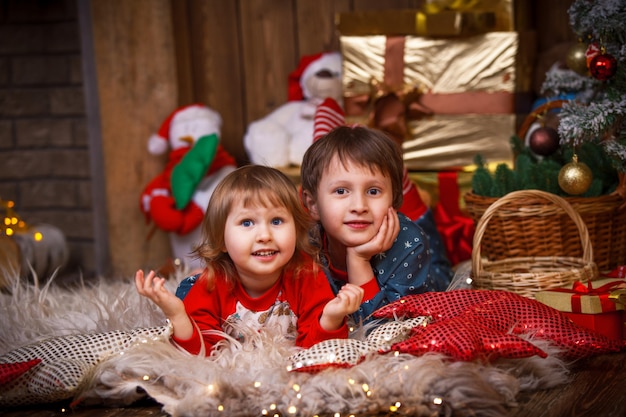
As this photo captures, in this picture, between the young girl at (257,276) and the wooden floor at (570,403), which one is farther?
the young girl at (257,276)

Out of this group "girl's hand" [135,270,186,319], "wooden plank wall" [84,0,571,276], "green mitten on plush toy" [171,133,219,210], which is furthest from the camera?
"wooden plank wall" [84,0,571,276]

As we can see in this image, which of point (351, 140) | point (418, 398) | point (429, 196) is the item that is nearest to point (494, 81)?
point (429, 196)

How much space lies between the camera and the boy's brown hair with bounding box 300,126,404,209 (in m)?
1.70

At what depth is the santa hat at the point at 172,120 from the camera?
109 inches

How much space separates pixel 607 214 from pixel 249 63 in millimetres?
1523

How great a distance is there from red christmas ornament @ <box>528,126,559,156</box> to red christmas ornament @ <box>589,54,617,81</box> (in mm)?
244

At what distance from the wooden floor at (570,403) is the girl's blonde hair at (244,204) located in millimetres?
305

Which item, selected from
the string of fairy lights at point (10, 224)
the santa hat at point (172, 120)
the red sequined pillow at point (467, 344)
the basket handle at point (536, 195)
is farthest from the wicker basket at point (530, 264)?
the string of fairy lights at point (10, 224)

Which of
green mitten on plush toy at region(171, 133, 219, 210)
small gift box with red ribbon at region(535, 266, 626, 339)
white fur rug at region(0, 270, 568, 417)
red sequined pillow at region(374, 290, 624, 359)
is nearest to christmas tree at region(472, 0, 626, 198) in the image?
small gift box with red ribbon at region(535, 266, 626, 339)

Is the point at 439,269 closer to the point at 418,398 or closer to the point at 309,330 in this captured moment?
the point at 309,330

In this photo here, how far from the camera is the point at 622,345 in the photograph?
1610mm

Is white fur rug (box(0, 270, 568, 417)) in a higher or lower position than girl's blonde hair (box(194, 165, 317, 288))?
lower

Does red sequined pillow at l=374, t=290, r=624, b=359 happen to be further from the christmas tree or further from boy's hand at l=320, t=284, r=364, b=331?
the christmas tree

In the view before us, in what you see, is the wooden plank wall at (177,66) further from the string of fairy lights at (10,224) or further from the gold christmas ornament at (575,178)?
the gold christmas ornament at (575,178)
